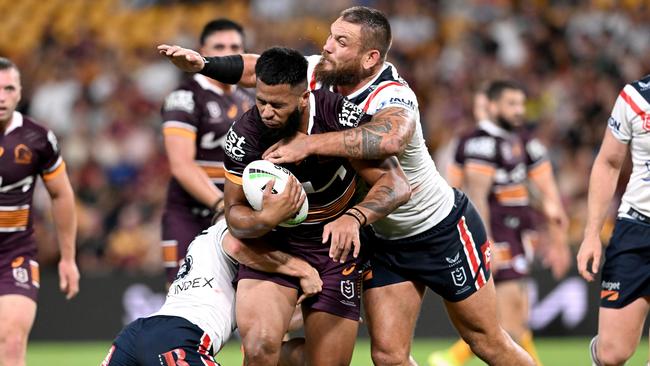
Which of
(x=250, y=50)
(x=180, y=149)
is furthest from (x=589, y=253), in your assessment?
(x=250, y=50)

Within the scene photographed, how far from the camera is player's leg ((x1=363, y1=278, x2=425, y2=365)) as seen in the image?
612cm

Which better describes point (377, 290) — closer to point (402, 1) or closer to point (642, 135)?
point (642, 135)

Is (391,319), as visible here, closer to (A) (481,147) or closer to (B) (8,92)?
(B) (8,92)

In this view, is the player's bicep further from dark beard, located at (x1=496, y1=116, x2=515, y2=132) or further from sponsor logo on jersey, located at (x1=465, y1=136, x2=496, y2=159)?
dark beard, located at (x1=496, y1=116, x2=515, y2=132)

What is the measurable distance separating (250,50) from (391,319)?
9.21 meters

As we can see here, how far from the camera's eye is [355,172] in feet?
19.6

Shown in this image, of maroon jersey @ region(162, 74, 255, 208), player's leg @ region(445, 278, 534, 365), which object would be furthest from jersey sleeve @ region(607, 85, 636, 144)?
maroon jersey @ region(162, 74, 255, 208)

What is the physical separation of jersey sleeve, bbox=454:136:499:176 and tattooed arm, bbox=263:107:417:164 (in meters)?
4.03

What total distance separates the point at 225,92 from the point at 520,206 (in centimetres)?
314

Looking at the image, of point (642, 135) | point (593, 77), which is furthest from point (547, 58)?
point (642, 135)

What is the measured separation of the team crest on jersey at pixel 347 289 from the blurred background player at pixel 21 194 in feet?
7.59

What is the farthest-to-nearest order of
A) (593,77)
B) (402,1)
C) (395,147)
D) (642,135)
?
(402,1) < (593,77) < (642,135) < (395,147)

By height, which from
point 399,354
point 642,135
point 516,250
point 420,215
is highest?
point 642,135

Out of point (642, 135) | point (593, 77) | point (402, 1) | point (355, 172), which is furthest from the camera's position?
point (402, 1)
